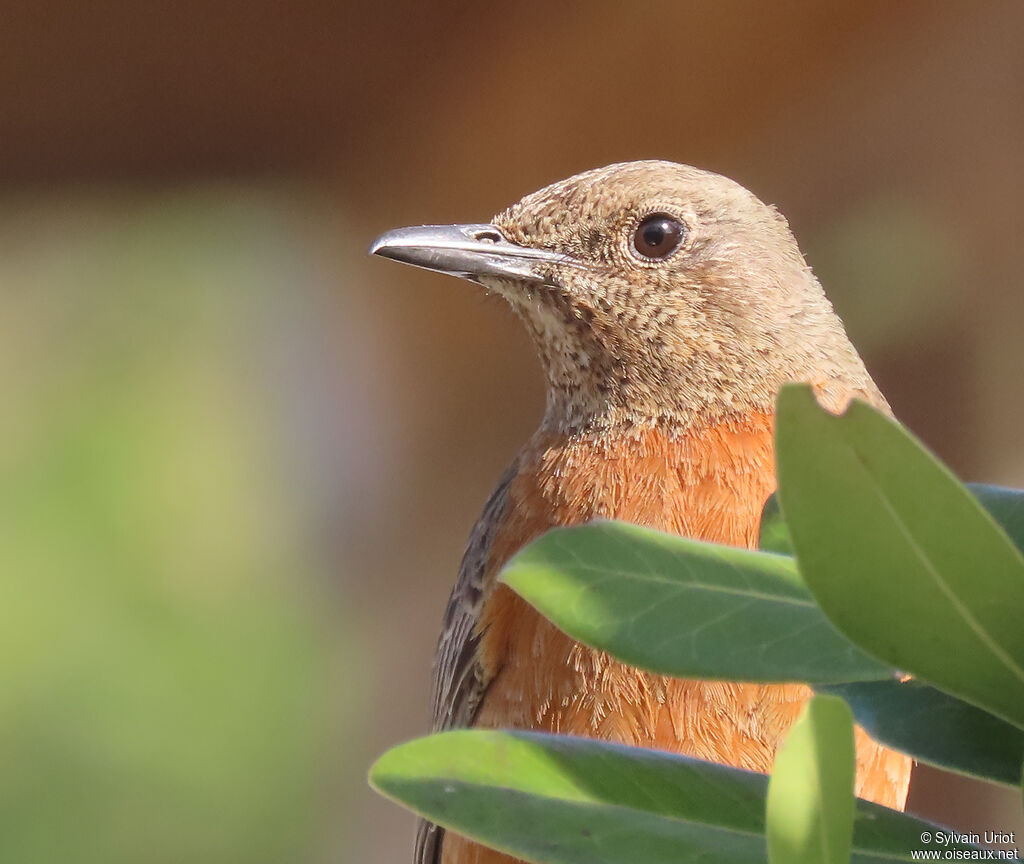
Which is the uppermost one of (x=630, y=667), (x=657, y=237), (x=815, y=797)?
(x=657, y=237)

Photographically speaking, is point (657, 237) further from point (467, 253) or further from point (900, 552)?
point (900, 552)

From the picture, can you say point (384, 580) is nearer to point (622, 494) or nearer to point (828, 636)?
point (622, 494)

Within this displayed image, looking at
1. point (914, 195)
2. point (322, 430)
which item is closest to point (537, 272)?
point (914, 195)

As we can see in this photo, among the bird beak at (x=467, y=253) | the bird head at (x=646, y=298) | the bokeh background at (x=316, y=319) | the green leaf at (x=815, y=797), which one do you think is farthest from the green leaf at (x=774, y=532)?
the bokeh background at (x=316, y=319)

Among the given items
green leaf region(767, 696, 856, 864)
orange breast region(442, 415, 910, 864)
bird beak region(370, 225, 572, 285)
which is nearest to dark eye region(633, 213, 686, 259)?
bird beak region(370, 225, 572, 285)

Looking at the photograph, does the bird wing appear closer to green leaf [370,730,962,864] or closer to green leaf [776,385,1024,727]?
green leaf [370,730,962,864]

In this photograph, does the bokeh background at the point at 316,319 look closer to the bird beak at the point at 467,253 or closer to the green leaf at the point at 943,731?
the bird beak at the point at 467,253

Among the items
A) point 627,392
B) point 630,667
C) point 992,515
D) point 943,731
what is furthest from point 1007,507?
point 627,392
